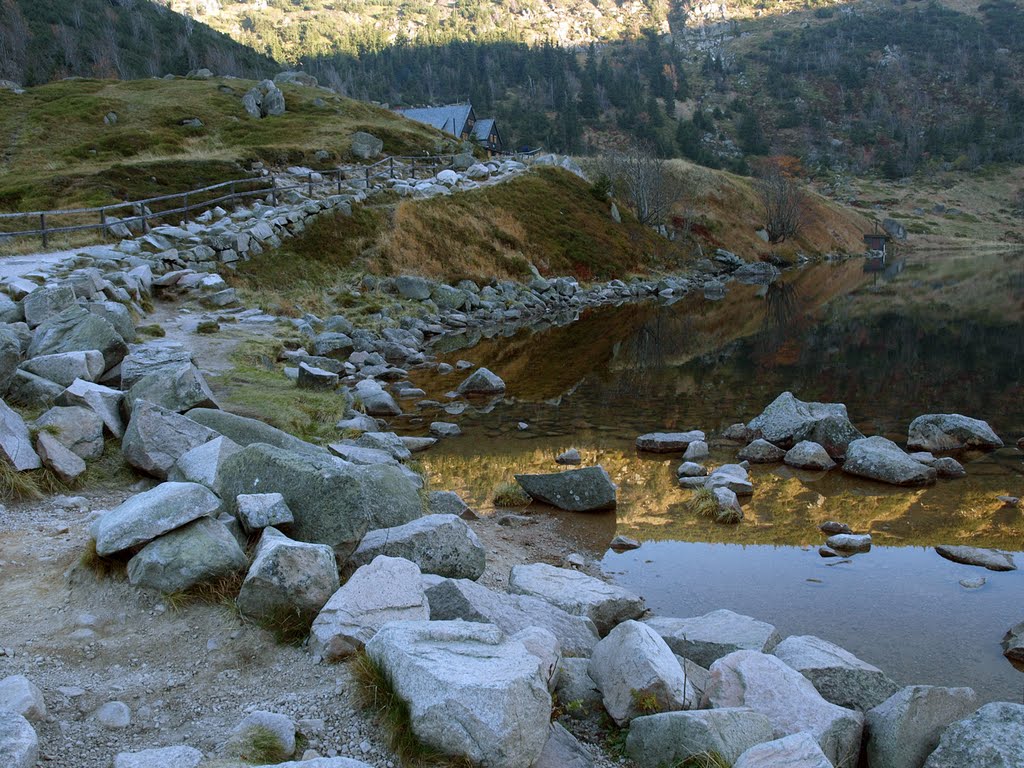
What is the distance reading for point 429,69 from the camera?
185m

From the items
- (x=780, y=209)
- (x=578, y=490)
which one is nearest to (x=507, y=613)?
(x=578, y=490)

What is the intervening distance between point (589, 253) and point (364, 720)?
5023 cm

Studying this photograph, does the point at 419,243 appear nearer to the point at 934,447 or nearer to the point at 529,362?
the point at 529,362

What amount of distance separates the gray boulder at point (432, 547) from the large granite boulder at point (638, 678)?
Answer: 2042mm

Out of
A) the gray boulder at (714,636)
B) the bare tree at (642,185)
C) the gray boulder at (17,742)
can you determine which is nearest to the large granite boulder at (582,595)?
the gray boulder at (714,636)

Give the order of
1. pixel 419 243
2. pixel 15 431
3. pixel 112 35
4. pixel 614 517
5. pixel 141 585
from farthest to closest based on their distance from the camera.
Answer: pixel 112 35 → pixel 419 243 → pixel 614 517 → pixel 15 431 → pixel 141 585

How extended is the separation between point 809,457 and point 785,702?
9.84m

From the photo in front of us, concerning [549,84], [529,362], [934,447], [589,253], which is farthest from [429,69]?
[934,447]

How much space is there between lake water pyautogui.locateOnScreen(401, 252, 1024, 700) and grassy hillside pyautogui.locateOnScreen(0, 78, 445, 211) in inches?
821

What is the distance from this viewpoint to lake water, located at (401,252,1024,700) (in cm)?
902

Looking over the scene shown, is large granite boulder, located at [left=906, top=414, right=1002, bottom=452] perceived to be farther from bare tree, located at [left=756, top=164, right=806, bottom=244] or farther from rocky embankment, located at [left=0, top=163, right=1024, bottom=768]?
bare tree, located at [left=756, top=164, right=806, bottom=244]

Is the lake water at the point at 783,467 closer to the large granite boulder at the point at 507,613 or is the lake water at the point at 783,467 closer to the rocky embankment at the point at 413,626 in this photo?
the rocky embankment at the point at 413,626

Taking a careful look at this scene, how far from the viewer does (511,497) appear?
13.1m

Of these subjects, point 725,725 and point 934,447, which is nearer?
point 725,725
